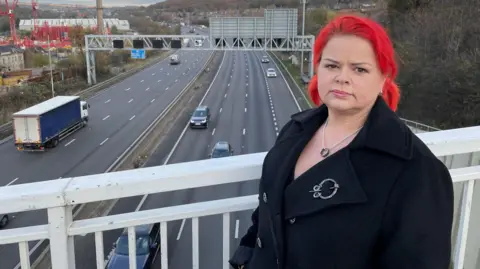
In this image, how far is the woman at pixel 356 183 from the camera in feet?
3.71

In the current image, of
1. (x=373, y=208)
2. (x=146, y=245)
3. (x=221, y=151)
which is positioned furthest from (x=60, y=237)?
(x=221, y=151)

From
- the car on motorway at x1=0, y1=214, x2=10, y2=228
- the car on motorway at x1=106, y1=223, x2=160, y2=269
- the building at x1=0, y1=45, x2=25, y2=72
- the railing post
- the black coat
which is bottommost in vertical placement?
the car on motorway at x1=0, y1=214, x2=10, y2=228

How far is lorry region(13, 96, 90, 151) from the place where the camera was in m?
17.6

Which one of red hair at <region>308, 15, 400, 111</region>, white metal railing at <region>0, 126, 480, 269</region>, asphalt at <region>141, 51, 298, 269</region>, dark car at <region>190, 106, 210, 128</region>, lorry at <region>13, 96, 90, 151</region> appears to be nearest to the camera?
red hair at <region>308, 15, 400, 111</region>

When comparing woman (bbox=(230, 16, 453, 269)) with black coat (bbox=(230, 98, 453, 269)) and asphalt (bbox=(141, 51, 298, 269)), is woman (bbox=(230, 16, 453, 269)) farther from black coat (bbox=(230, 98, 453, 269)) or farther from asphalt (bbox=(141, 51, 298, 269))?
asphalt (bbox=(141, 51, 298, 269))

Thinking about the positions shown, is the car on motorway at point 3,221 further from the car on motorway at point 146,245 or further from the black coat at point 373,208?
the black coat at point 373,208

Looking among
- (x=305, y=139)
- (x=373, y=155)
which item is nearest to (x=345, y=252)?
(x=373, y=155)

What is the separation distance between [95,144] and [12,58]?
3476 centimetres

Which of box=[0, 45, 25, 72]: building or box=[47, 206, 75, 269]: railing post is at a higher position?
box=[47, 206, 75, 269]: railing post

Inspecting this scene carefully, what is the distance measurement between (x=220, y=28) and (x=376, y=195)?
28.1 m

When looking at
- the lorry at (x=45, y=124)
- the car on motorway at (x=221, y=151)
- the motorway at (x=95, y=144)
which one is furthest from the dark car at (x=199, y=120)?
the lorry at (x=45, y=124)

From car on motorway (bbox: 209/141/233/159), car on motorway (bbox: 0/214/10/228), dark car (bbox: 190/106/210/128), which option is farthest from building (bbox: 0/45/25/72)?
car on motorway (bbox: 0/214/10/228)

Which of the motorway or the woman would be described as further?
the motorway

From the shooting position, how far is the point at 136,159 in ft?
53.6
